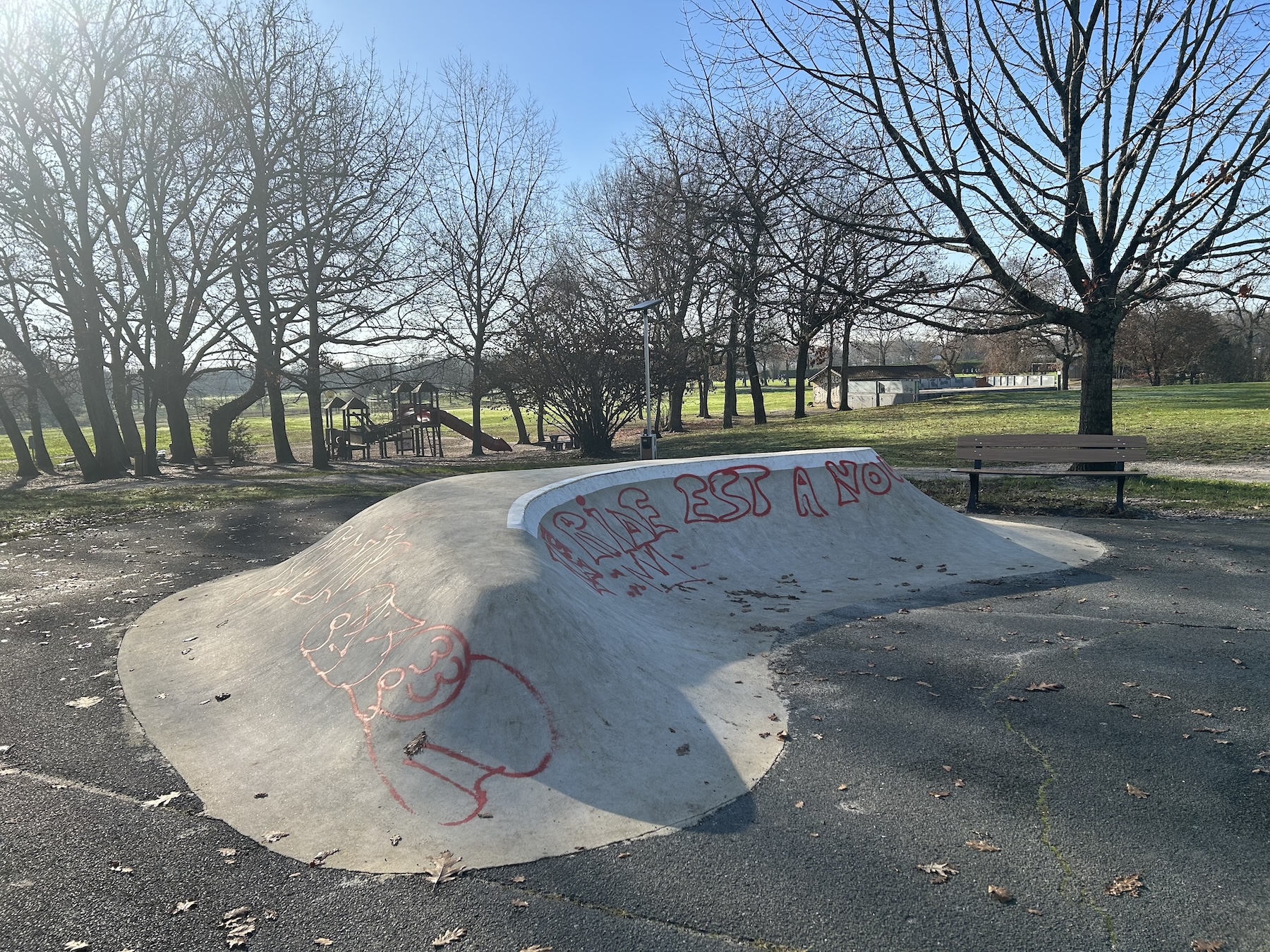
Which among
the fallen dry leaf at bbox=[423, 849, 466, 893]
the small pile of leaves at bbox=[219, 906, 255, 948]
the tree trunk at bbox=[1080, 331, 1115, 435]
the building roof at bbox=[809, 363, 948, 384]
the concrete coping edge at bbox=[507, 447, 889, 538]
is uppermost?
the building roof at bbox=[809, 363, 948, 384]

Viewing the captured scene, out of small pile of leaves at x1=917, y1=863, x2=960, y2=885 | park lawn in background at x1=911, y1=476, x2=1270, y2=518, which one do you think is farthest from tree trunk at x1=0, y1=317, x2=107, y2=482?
small pile of leaves at x1=917, y1=863, x2=960, y2=885

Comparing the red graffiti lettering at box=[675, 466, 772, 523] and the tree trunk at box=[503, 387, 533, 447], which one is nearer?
the red graffiti lettering at box=[675, 466, 772, 523]

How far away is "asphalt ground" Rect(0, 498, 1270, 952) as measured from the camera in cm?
294

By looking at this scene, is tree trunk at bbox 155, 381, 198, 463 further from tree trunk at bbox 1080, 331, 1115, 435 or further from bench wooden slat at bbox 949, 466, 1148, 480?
tree trunk at bbox 1080, 331, 1115, 435

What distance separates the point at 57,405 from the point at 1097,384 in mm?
Answer: 24178

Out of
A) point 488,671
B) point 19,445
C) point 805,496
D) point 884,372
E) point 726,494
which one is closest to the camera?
point 488,671

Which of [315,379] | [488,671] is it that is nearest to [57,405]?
[315,379]

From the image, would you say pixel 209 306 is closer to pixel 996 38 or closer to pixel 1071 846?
pixel 996 38

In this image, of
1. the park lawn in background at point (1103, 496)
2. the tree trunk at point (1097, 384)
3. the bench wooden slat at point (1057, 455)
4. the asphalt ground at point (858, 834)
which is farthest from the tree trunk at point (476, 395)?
the asphalt ground at point (858, 834)

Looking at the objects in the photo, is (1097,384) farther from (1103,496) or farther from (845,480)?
(845,480)

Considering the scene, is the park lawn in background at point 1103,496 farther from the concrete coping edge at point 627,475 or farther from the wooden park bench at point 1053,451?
the concrete coping edge at point 627,475

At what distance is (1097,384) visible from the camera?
13.6 meters

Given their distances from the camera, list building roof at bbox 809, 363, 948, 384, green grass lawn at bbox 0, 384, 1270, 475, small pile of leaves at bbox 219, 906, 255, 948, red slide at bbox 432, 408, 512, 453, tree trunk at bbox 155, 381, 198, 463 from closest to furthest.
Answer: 1. small pile of leaves at bbox 219, 906, 255, 948
2. green grass lawn at bbox 0, 384, 1270, 475
3. tree trunk at bbox 155, 381, 198, 463
4. red slide at bbox 432, 408, 512, 453
5. building roof at bbox 809, 363, 948, 384

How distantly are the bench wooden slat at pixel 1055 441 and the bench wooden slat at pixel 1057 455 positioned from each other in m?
0.07
